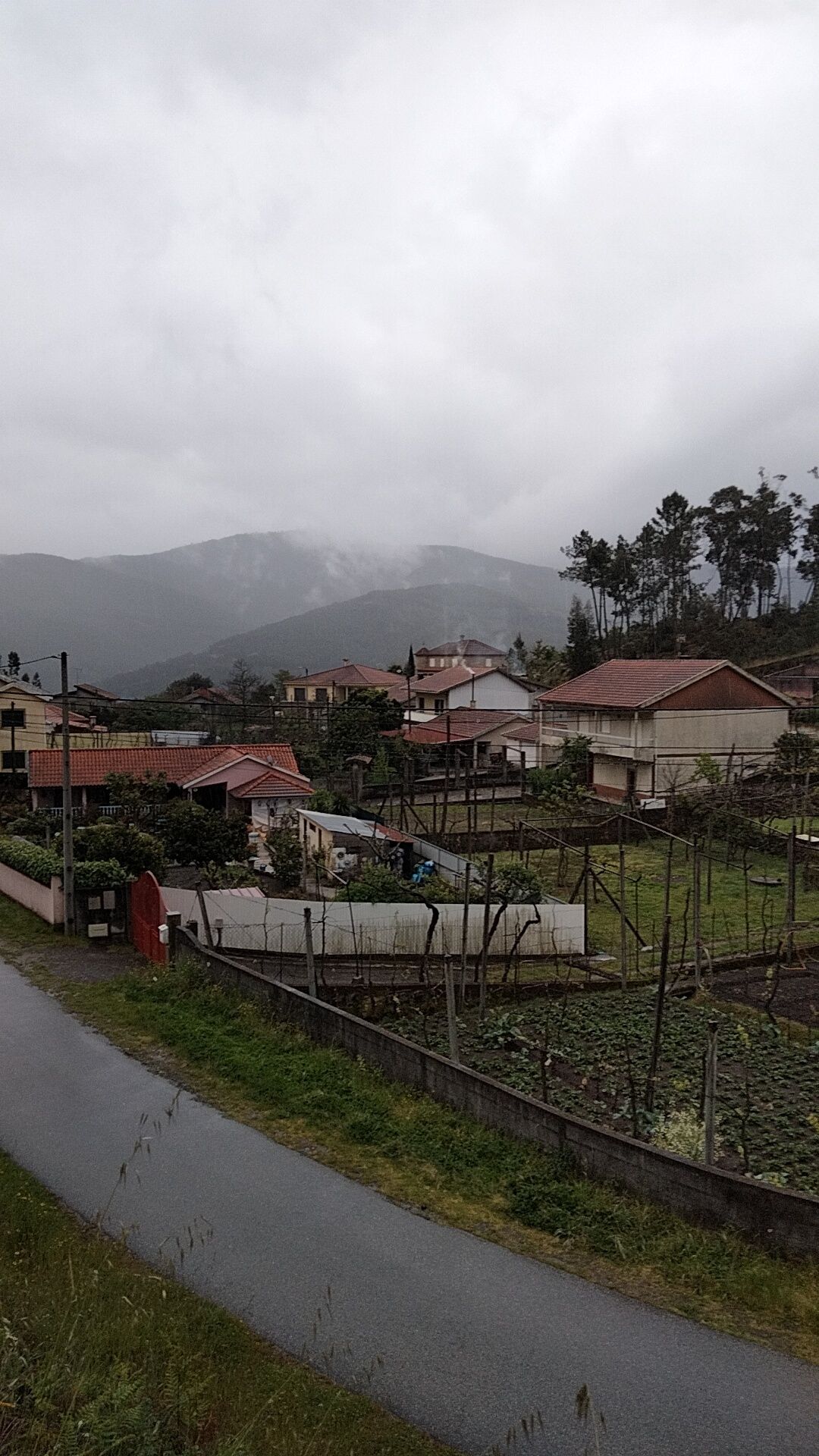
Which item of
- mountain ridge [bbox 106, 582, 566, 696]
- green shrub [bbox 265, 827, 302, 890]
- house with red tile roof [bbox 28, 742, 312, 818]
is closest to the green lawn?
green shrub [bbox 265, 827, 302, 890]

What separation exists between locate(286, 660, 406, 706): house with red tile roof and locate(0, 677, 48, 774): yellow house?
22316mm

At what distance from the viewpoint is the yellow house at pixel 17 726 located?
36125mm

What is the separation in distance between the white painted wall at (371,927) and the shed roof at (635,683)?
678 inches

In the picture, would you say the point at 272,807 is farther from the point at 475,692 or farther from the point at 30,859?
the point at 475,692

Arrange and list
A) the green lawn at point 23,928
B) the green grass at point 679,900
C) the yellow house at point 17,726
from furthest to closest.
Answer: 1. the yellow house at point 17,726
2. the green lawn at point 23,928
3. the green grass at point 679,900

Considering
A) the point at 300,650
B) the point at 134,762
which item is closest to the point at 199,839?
the point at 134,762

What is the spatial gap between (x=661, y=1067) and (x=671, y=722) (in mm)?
22021

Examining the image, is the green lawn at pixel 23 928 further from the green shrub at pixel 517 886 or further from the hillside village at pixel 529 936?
the green shrub at pixel 517 886

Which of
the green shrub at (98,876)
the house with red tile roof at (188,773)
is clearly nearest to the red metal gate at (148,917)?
the green shrub at (98,876)

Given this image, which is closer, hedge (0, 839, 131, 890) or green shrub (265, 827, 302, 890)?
hedge (0, 839, 131, 890)

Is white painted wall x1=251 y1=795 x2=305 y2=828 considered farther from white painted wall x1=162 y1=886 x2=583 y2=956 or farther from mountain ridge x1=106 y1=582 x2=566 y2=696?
mountain ridge x1=106 y1=582 x2=566 y2=696

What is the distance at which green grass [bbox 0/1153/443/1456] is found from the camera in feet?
14.5

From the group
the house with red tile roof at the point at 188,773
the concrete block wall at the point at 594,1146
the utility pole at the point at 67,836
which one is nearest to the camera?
the concrete block wall at the point at 594,1146

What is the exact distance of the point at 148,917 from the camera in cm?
1505
